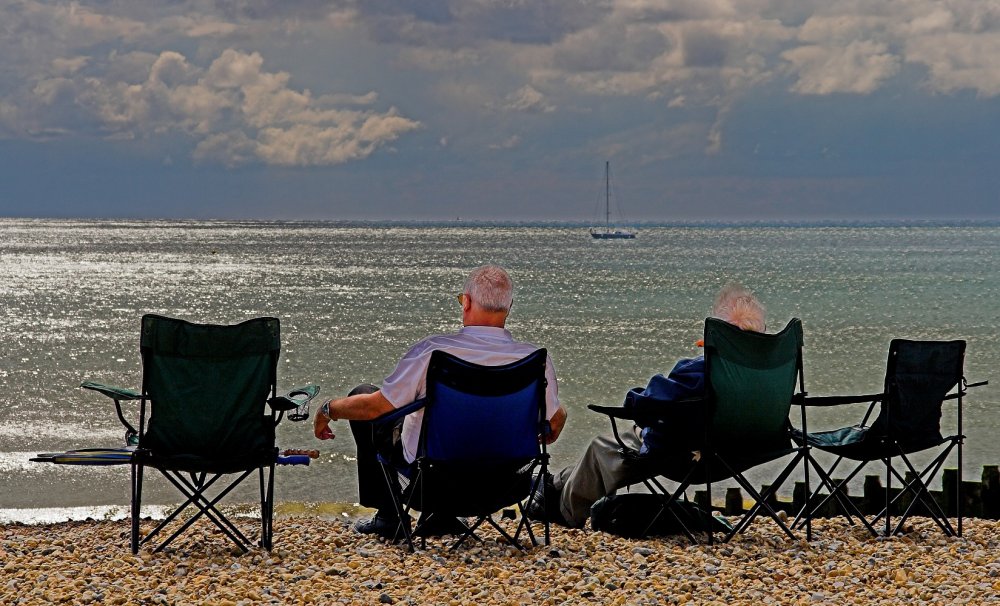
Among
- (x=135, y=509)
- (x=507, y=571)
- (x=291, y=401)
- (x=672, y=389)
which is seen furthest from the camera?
(x=672, y=389)

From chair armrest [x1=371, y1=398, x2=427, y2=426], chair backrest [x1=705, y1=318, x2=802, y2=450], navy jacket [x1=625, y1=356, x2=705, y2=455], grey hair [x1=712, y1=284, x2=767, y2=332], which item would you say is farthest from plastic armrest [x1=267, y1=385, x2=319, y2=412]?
grey hair [x1=712, y1=284, x2=767, y2=332]

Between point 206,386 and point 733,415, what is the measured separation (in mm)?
2349

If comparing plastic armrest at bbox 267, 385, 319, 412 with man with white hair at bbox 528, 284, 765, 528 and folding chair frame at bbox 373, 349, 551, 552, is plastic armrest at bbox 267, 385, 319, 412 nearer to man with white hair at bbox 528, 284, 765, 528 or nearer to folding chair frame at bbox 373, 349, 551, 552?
folding chair frame at bbox 373, 349, 551, 552

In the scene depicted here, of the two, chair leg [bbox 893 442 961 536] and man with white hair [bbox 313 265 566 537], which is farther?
chair leg [bbox 893 442 961 536]

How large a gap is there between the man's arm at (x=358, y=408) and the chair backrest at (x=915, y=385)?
2.34 metres

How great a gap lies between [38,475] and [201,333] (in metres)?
→ 6.66

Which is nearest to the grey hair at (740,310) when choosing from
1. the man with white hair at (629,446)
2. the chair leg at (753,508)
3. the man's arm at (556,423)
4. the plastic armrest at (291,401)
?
the man with white hair at (629,446)

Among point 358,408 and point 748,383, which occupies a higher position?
point 748,383

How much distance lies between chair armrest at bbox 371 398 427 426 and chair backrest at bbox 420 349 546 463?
5 centimetres

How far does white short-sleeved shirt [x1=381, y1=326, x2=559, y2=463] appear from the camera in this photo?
5.11 metres

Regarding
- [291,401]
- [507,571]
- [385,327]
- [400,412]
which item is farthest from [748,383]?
[385,327]

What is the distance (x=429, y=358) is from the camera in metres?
5.08

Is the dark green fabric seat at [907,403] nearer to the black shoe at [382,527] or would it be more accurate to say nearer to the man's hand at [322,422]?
the black shoe at [382,527]

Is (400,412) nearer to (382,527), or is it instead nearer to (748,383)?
(382,527)
